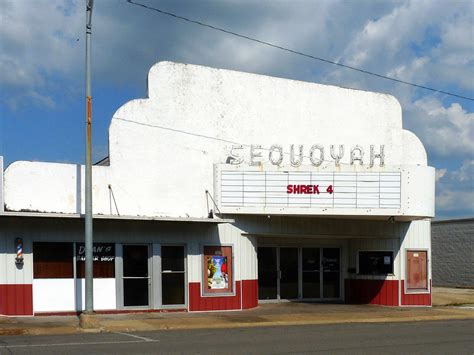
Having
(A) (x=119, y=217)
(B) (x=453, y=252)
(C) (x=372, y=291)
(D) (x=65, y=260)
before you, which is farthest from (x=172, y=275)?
(B) (x=453, y=252)

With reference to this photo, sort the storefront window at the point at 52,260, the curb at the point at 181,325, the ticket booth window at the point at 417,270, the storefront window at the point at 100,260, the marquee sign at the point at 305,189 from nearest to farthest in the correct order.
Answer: the curb at the point at 181,325 < the storefront window at the point at 52,260 < the storefront window at the point at 100,260 < the marquee sign at the point at 305,189 < the ticket booth window at the point at 417,270

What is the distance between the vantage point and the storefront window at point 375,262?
25062mm

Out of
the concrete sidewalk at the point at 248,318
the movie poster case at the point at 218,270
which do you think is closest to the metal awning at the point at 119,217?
the movie poster case at the point at 218,270

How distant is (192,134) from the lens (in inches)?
867

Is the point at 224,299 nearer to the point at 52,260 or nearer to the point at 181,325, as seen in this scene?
the point at 181,325

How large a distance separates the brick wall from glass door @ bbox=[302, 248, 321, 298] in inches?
503

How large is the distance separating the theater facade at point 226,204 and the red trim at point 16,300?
0.03 meters

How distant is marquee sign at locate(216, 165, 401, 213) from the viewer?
2214 cm

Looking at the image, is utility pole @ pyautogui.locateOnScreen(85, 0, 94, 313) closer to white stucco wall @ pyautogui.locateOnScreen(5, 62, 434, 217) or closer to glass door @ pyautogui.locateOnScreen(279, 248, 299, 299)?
white stucco wall @ pyautogui.locateOnScreen(5, 62, 434, 217)

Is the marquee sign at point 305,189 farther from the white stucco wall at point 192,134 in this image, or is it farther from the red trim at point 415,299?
the red trim at point 415,299

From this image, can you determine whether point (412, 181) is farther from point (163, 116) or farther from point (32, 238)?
point (32, 238)

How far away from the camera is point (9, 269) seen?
19203 millimetres

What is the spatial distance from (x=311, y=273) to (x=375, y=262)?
2369 mm

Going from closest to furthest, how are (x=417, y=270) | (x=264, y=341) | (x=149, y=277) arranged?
(x=264, y=341) < (x=149, y=277) < (x=417, y=270)
